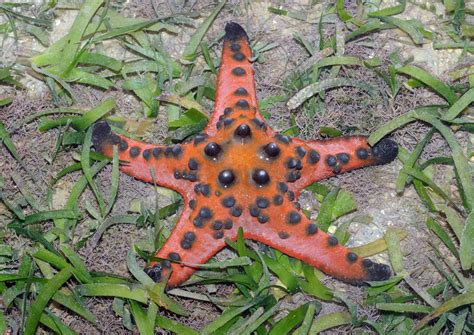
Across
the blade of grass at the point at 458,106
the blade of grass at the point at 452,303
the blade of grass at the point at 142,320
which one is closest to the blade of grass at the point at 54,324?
the blade of grass at the point at 142,320

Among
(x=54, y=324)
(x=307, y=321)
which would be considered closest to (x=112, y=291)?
(x=54, y=324)

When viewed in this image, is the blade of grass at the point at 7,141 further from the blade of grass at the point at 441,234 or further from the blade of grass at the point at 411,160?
the blade of grass at the point at 441,234

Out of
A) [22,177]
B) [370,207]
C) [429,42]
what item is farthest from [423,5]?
[22,177]

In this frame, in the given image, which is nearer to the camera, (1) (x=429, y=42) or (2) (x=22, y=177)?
(2) (x=22, y=177)

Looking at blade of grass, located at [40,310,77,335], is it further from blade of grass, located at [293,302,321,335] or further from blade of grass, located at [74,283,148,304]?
blade of grass, located at [293,302,321,335]

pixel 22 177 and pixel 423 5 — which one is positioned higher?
pixel 423 5

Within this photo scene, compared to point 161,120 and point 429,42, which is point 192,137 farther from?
point 429,42

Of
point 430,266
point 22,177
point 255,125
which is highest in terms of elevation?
point 255,125

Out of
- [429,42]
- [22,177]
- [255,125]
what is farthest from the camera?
[429,42]
